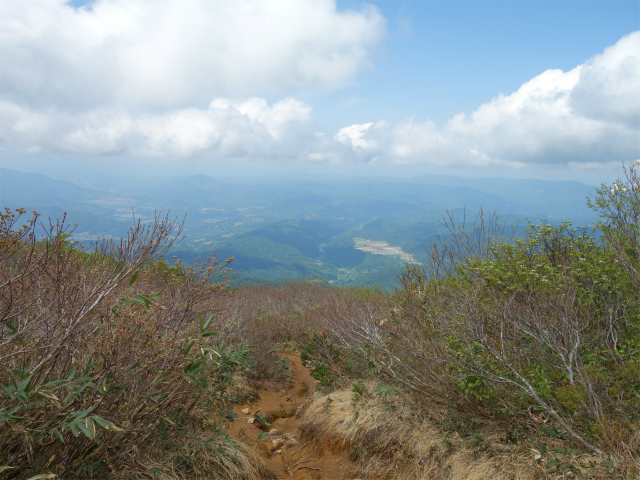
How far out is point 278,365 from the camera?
25.6ft

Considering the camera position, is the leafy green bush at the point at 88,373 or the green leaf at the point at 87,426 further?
the leafy green bush at the point at 88,373

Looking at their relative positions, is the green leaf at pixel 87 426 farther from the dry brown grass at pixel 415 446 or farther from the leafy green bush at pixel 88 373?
the dry brown grass at pixel 415 446

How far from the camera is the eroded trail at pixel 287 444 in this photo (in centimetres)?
447

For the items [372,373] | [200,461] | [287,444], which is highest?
[200,461]

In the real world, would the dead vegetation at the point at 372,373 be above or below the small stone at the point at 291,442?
above

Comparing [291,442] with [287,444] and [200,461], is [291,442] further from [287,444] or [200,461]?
[200,461]

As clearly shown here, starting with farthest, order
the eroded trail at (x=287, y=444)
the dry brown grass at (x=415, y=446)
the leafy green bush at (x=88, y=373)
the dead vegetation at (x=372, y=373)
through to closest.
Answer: the eroded trail at (x=287, y=444) < the dry brown grass at (x=415, y=446) < the dead vegetation at (x=372, y=373) < the leafy green bush at (x=88, y=373)

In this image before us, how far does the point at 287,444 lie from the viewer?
524 centimetres

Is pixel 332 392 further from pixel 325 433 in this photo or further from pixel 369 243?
pixel 369 243

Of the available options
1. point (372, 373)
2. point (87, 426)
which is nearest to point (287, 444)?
point (372, 373)

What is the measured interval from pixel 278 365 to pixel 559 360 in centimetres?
568

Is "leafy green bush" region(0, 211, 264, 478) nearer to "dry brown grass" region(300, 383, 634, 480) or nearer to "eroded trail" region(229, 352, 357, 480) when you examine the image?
"eroded trail" region(229, 352, 357, 480)

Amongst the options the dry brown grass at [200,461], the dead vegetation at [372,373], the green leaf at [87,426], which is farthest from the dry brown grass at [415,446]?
the green leaf at [87,426]

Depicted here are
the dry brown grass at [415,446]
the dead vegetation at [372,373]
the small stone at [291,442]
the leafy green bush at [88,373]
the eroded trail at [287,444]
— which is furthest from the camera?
the small stone at [291,442]
